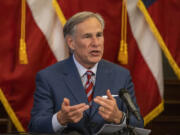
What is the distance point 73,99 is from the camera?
90.2 inches

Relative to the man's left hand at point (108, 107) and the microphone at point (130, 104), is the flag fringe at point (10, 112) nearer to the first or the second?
the man's left hand at point (108, 107)

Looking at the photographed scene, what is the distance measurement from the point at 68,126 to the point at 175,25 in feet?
5.49

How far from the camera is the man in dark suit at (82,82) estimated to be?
223cm

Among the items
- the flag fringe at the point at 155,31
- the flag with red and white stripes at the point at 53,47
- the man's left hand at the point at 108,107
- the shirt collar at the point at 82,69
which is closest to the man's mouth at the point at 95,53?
the shirt collar at the point at 82,69

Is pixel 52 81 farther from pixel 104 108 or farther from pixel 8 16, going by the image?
pixel 8 16

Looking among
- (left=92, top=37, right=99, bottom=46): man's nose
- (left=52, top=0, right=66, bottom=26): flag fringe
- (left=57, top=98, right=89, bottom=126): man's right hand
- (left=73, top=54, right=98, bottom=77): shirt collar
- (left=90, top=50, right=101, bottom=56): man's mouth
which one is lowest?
(left=57, top=98, right=89, bottom=126): man's right hand

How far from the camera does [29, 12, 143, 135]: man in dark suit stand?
2234 mm

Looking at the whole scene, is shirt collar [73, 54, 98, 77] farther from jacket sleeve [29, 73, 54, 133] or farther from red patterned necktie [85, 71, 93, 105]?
jacket sleeve [29, 73, 54, 133]

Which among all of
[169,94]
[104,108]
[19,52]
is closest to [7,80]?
[19,52]

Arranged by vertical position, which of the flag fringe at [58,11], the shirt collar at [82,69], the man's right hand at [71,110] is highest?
the flag fringe at [58,11]

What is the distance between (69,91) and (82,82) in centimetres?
14

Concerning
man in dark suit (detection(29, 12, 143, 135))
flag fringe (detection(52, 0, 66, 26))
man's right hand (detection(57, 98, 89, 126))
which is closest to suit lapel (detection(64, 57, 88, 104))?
man in dark suit (detection(29, 12, 143, 135))

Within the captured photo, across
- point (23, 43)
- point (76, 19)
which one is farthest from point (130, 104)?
point (23, 43)

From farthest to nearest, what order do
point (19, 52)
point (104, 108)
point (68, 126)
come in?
point (19, 52) < point (68, 126) < point (104, 108)
